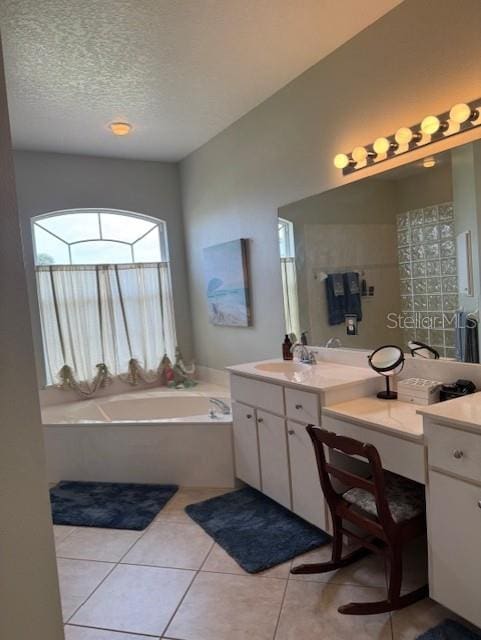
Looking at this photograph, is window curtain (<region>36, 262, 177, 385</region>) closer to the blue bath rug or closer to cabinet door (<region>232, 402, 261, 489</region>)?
the blue bath rug

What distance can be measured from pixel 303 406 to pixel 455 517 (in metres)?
0.87

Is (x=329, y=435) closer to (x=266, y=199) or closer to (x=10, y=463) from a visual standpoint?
(x=10, y=463)

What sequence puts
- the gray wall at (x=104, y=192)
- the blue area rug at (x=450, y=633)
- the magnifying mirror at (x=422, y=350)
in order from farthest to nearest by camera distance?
the gray wall at (x=104, y=192) < the magnifying mirror at (x=422, y=350) < the blue area rug at (x=450, y=633)

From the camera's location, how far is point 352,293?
261 centimetres

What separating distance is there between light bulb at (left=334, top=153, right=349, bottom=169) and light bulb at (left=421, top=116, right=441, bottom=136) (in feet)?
1.63

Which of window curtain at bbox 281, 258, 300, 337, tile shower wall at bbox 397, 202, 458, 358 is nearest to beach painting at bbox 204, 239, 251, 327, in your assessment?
window curtain at bbox 281, 258, 300, 337

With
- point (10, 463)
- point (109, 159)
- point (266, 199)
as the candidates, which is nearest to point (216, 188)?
point (266, 199)

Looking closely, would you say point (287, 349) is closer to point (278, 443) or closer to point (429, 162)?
point (278, 443)

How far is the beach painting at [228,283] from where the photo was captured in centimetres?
357

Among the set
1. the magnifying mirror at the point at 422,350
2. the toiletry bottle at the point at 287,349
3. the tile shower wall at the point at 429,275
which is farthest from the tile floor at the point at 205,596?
the toiletry bottle at the point at 287,349

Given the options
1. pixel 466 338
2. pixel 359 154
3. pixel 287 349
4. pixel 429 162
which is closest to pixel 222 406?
pixel 287 349

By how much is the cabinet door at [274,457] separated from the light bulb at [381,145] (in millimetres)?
1510

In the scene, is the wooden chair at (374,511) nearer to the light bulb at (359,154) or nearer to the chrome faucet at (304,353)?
the chrome faucet at (304,353)

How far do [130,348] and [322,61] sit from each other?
113 inches
